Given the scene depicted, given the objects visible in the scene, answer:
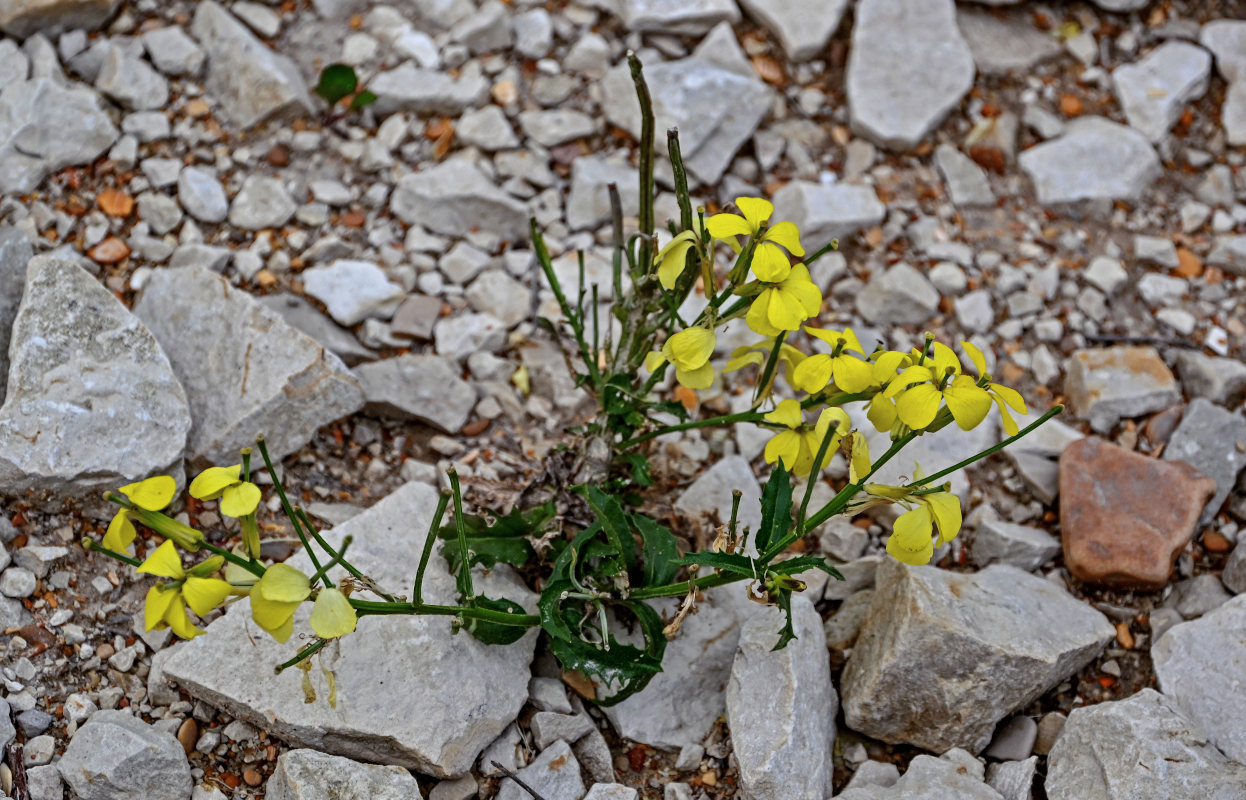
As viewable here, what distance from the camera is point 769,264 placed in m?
2.04

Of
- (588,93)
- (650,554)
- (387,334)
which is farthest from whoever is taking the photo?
(588,93)

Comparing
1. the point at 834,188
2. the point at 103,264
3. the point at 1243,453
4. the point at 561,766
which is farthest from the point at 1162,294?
the point at 103,264

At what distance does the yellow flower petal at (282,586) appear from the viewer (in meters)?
1.84

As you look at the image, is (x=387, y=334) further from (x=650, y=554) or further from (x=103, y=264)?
(x=650, y=554)

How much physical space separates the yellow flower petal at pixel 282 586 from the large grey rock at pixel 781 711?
3.52ft

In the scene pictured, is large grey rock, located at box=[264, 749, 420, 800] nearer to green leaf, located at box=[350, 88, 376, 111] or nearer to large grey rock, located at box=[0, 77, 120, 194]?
large grey rock, located at box=[0, 77, 120, 194]

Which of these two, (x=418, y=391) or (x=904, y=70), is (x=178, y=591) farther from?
(x=904, y=70)

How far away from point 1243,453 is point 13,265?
3.45 metres

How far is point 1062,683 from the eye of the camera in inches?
107

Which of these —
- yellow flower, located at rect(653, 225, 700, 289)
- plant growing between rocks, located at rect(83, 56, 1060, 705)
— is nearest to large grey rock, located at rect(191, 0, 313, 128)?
plant growing between rocks, located at rect(83, 56, 1060, 705)

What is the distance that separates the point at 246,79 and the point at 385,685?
2.19 meters

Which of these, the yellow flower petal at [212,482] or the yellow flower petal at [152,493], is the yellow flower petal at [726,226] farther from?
the yellow flower petal at [152,493]

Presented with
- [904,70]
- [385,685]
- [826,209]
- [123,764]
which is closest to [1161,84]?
[904,70]

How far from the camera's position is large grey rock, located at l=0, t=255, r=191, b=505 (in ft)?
8.29
